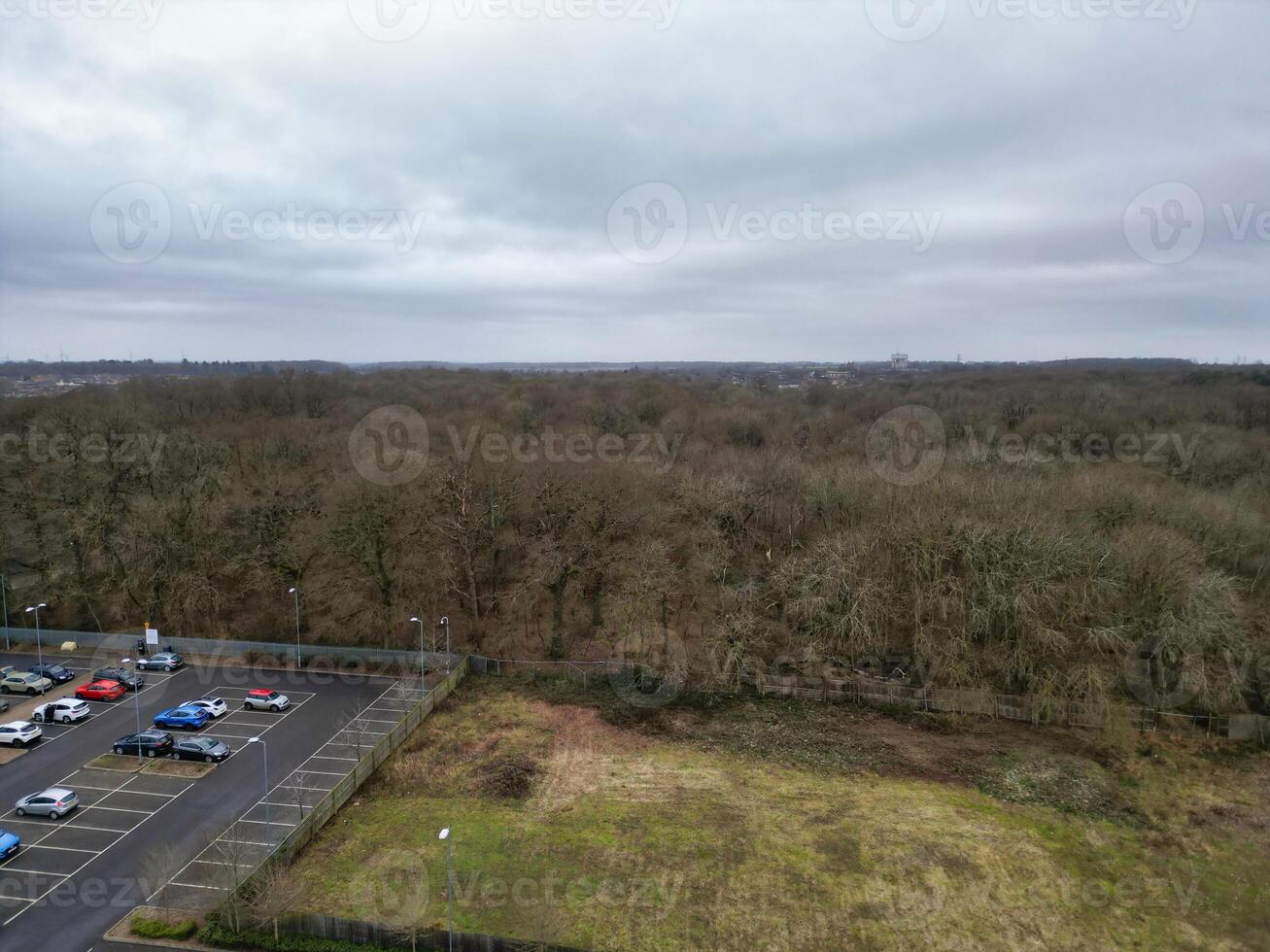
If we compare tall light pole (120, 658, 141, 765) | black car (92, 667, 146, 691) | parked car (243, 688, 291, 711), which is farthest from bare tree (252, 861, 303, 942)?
black car (92, 667, 146, 691)

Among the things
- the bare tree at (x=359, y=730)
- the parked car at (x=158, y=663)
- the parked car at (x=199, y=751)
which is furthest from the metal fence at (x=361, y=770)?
the parked car at (x=158, y=663)

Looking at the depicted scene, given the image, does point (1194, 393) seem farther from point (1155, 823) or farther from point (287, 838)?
point (287, 838)

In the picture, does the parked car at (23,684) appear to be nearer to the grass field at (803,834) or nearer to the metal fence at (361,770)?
the metal fence at (361,770)

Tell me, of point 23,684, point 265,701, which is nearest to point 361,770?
point 265,701

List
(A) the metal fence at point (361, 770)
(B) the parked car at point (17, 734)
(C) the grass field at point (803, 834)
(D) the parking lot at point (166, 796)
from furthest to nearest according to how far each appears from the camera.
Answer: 1. (B) the parked car at point (17, 734)
2. (A) the metal fence at point (361, 770)
3. (D) the parking lot at point (166, 796)
4. (C) the grass field at point (803, 834)

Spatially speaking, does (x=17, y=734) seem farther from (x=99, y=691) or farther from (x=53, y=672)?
(x=53, y=672)

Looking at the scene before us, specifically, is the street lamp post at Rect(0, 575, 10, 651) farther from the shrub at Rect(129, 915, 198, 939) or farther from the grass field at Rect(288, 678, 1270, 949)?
the shrub at Rect(129, 915, 198, 939)
